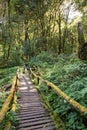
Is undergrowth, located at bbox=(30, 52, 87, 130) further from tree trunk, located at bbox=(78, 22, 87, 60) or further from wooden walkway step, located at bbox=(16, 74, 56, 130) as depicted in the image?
wooden walkway step, located at bbox=(16, 74, 56, 130)

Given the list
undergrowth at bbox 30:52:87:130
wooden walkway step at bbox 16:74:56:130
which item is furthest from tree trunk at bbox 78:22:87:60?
wooden walkway step at bbox 16:74:56:130

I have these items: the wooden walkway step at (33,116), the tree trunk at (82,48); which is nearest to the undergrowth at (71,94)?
the tree trunk at (82,48)

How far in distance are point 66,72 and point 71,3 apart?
32.7 meters

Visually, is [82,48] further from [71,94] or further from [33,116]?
[33,116]

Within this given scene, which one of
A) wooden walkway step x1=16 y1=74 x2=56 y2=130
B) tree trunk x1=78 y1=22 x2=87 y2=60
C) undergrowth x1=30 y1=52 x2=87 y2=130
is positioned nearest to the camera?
undergrowth x1=30 y1=52 x2=87 y2=130

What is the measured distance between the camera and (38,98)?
12.6 m

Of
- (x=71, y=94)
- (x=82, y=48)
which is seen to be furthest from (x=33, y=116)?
(x=82, y=48)

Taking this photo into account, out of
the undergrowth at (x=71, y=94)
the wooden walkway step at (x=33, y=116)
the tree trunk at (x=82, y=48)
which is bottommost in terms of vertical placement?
the wooden walkway step at (x=33, y=116)

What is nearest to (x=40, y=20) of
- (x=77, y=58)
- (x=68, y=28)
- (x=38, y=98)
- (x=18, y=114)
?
(x=68, y=28)

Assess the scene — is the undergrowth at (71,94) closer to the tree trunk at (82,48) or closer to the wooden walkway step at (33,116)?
the tree trunk at (82,48)

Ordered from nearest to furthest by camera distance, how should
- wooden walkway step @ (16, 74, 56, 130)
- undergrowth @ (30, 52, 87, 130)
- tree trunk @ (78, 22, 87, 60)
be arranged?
1. undergrowth @ (30, 52, 87, 130)
2. wooden walkway step @ (16, 74, 56, 130)
3. tree trunk @ (78, 22, 87, 60)

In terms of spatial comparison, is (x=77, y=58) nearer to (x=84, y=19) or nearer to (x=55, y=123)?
(x=55, y=123)

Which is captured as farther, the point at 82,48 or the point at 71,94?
the point at 82,48

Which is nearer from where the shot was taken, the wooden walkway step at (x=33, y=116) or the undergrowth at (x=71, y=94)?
the undergrowth at (x=71, y=94)
